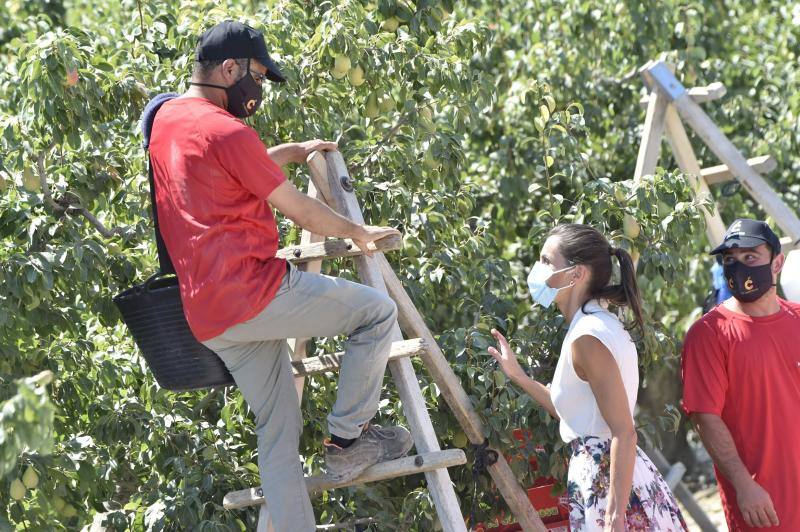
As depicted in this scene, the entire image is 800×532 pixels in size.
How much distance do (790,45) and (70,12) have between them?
178 inches

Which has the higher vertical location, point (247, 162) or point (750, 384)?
point (247, 162)

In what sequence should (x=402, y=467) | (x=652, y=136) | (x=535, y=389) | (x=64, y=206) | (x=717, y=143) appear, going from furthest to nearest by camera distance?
(x=717, y=143)
(x=652, y=136)
(x=64, y=206)
(x=535, y=389)
(x=402, y=467)

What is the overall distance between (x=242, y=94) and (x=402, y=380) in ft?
3.31

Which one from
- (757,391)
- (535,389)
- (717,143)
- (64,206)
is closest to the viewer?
(535,389)

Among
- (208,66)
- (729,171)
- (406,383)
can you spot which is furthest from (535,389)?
(729,171)

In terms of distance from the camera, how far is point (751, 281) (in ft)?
12.9

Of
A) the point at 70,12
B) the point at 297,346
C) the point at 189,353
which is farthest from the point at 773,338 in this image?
the point at 70,12

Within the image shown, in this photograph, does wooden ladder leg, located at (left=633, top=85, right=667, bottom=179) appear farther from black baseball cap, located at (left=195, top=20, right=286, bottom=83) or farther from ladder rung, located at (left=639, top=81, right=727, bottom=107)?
black baseball cap, located at (left=195, top=20, right=286, bottom=83)

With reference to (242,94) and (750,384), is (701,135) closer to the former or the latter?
(750,384)

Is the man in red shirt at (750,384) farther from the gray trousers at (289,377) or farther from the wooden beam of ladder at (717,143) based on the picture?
the wooden beam of ladder at (717,143)

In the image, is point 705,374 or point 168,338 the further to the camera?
point 705,374

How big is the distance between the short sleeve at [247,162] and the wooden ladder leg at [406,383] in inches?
25.2

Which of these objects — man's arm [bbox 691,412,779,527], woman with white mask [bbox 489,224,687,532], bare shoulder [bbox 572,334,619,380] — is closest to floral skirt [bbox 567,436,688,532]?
woman with white mask [bbox 489,224,687,532]

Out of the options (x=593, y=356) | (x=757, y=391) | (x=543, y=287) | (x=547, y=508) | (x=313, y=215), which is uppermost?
(x=313, y=215)
